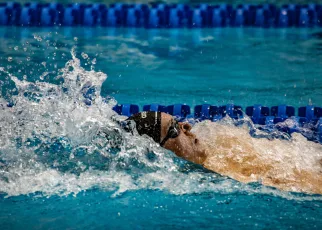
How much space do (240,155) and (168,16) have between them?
444 centimetres

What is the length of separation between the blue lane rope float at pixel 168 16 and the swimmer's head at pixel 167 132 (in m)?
4.44

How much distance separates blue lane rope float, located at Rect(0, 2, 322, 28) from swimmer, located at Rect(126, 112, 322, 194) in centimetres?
410

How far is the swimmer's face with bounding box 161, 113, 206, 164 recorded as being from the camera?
2.80 metres

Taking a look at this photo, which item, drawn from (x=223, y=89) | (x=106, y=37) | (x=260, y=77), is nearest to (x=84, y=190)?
(x=223, y=89)

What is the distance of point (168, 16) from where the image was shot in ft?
23.6

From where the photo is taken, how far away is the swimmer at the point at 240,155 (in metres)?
2.81

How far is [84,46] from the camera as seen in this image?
6.26m

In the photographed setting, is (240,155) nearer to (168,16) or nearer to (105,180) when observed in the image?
(105,180)

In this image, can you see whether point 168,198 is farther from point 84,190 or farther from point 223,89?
point 223,89

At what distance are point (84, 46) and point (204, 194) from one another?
12.3ft

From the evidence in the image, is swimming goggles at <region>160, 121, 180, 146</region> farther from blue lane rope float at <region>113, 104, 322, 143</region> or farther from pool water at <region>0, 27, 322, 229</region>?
blue lane rope float at <region>113, 104, 322, 143</region>

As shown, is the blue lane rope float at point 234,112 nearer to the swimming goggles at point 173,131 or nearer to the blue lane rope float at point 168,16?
the swimming goggles at point 173,131

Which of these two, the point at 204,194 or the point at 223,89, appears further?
the point at 223,89

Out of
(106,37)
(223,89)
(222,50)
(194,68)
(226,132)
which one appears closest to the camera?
(226,132)
